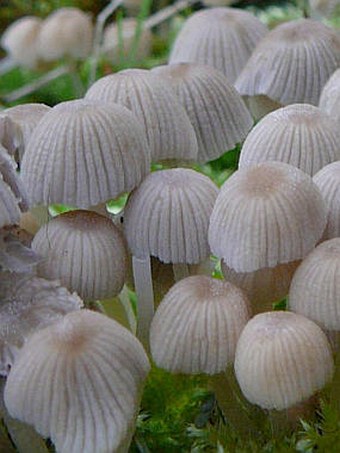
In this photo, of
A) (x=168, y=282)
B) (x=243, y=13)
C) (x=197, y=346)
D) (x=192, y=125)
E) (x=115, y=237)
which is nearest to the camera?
(x=197, y=346)

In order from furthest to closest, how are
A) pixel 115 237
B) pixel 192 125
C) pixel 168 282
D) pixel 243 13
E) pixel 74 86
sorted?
pixel 74 86, pixel 243 13, pixel 192 125, pixel 168 282, pixel 115 237

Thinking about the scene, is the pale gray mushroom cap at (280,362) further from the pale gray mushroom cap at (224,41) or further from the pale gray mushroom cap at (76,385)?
the pale gray mushroom cap at (224,41)

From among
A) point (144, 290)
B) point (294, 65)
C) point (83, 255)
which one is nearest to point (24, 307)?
point (83, 255)

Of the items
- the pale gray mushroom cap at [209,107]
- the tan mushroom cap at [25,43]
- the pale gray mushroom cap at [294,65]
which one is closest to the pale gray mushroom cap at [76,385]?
the pale gray mushroom cap at [209,107]

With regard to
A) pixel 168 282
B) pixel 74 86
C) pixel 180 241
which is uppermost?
pixel 180 241

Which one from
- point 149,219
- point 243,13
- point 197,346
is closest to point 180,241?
point 149,219

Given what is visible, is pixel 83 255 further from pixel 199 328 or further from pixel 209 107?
pixel 209 107

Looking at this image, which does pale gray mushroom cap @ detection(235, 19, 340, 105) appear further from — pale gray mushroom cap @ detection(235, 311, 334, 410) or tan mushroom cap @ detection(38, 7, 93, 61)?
tan mushroom cap @ detection(38, 7, 93, 61)

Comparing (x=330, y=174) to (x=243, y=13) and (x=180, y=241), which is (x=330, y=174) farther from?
(x=243, y=13)

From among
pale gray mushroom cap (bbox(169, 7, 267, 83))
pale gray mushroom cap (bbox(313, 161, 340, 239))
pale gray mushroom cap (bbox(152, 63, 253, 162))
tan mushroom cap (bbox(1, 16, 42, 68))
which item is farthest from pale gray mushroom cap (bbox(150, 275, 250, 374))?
tan mushroom cap (bbox(1, 16, 42, 68))
